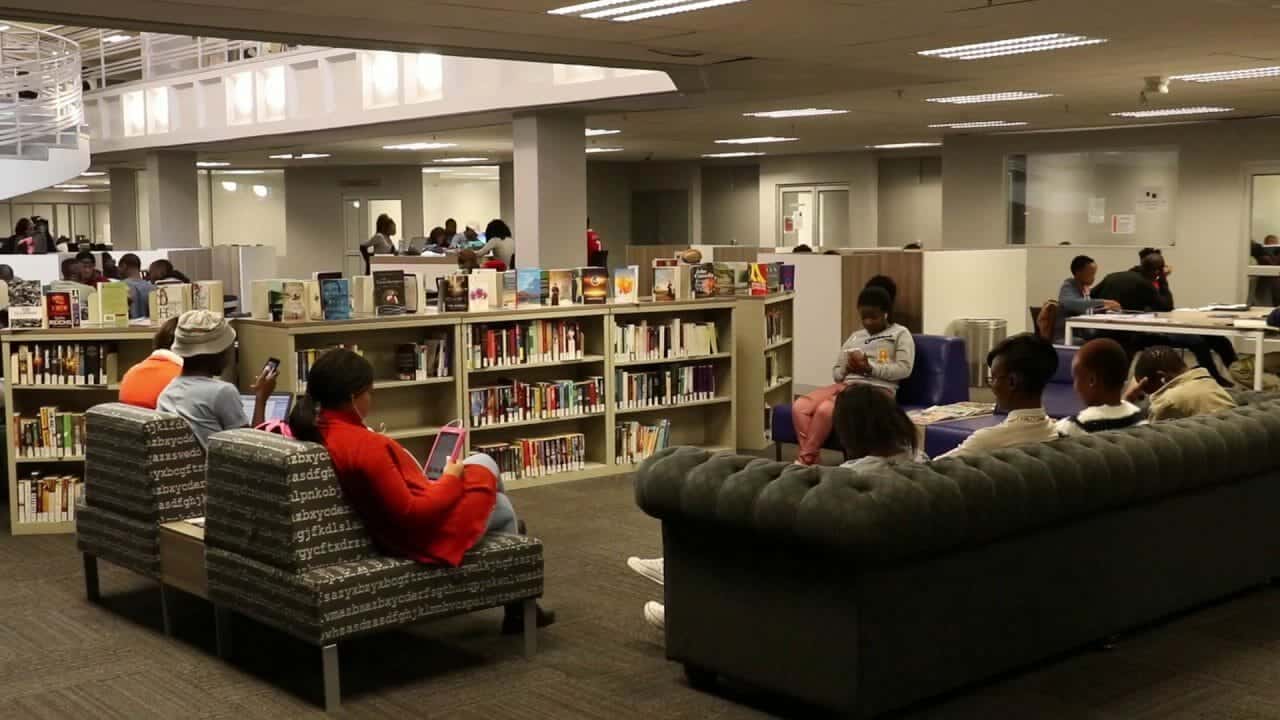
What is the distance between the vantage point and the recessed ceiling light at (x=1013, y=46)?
352 inches

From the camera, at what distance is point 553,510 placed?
841cm

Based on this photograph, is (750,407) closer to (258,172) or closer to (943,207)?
(943,207)

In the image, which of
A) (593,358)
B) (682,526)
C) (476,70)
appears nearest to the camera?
(682,526)

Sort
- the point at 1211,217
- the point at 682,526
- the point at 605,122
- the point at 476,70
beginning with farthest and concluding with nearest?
the point at 1211,217
the point at 605,122
the point at 476,70
the point at 682,526

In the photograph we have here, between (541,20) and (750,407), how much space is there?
12.2 ft

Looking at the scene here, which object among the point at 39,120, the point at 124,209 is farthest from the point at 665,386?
the point at 124,209

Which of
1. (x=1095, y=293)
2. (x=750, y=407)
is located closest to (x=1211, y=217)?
(x=1095, y=293)

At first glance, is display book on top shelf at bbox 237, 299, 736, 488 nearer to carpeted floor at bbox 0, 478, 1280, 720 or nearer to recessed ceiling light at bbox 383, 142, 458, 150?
carpeted floor at bbox 0, 478, 1280, 720

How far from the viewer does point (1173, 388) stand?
632 cm

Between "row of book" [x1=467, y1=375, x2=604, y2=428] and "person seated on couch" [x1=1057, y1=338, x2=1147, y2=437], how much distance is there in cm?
439

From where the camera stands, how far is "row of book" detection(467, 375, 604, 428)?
9109 mm

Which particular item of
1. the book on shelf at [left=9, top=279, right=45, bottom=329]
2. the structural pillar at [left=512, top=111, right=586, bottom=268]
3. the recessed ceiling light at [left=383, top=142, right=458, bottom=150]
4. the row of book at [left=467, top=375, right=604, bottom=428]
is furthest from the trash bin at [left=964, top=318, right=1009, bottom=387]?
the recessed ceiling light at [left=383, top=142, right=458, bottom=150]

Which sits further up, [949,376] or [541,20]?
[541,20]

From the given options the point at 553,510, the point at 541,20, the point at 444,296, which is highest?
the point at 541,20
